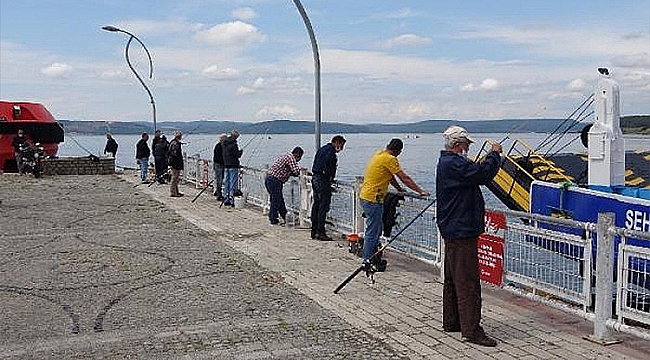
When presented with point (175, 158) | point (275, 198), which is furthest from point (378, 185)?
point (175, 158)

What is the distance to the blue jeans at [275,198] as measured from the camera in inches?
546

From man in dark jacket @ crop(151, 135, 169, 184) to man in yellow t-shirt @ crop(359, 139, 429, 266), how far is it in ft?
50.1

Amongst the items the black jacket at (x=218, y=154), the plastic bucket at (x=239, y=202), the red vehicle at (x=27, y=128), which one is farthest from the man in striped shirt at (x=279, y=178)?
the red vehicle at (x=27, y=128)

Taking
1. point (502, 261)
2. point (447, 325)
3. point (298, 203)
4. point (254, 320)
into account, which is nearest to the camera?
point (447, 325)

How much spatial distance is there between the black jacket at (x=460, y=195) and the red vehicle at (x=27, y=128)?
2835cm

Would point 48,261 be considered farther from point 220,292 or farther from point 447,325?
point 447,325

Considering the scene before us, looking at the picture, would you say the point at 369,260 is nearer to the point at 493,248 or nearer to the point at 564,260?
the point at 493,248

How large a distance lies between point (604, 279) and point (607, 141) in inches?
157

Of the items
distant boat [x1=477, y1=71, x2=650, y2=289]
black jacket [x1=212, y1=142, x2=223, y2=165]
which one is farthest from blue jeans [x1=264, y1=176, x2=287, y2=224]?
distant boat [x1=477, y1=71, x2=650, y2=289]

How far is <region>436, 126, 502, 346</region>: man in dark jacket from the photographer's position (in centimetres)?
604

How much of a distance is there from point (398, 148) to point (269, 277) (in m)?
2.18

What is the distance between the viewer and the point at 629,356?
18.6 feet

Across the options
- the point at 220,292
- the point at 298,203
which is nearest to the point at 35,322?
the point at 220,292

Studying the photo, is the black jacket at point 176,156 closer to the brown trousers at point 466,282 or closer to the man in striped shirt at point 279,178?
the man in striped shirt at point 279,178
